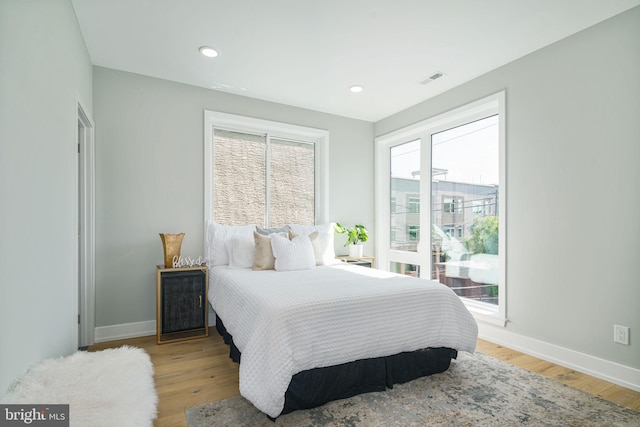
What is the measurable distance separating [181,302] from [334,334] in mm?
1805

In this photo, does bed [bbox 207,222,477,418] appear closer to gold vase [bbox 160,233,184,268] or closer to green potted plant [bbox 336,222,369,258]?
gold vase [bbox 160,233,184,268]

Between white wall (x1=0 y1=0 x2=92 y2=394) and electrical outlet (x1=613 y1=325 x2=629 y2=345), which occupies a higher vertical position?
white wall (x1=0 y1=0 x2=92 y2=394)

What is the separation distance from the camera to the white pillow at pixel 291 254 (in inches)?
126

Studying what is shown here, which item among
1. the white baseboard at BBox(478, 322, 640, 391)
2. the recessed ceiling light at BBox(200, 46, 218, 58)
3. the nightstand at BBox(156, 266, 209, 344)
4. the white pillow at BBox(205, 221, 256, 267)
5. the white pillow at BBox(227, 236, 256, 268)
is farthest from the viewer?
the white pillow at BBox(205, 221, 256, 267)

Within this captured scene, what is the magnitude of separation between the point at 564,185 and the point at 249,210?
125 inches

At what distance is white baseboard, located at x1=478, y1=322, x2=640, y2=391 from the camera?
2322mm

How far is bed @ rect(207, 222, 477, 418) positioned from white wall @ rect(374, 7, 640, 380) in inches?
34.6

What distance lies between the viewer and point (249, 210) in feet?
13.3

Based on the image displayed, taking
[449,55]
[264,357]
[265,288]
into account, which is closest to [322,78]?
[449,55]

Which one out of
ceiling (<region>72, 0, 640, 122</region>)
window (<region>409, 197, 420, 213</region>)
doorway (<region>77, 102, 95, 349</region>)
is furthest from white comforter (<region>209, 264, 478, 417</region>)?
ceiling (<region>72, 0, 640, 122</region>)

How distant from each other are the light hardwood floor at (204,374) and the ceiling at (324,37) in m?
2.63

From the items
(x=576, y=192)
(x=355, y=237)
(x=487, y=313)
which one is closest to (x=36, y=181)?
(x=355, y=237)

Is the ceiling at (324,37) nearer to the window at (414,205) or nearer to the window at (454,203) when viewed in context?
the window at (454,203)

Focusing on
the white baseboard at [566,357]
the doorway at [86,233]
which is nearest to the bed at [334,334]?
the white baseboard at [566,357]
